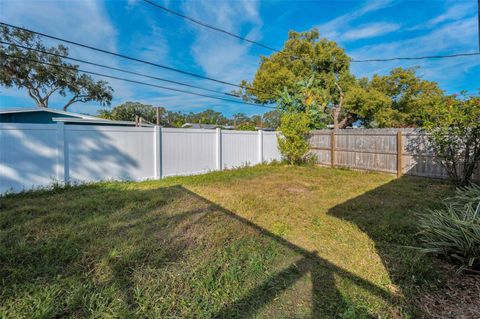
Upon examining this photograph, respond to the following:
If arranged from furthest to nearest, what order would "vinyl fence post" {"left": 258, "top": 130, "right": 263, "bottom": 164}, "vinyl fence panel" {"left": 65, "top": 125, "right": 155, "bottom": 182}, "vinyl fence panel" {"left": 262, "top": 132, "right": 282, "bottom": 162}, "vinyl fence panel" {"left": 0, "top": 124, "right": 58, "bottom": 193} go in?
"vinyl fence panel" {"left": 262, "top": 132, "right": 282, "bottom": 162}
"vinyl fence post" {"left": 258, "top": 130, "right": 263, "bottom": 164}
"vinyl fence panel" {"left": 65, "top": 125, "right": 155, "bottom": 182}
"vinyl fence panel" {"left": 0, "top": 124, "right": 58, "bottom": 193}

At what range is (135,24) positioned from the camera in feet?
25.8

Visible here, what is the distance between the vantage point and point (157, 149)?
6.38 meters

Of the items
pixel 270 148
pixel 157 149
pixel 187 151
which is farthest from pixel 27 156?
pixel 270 148

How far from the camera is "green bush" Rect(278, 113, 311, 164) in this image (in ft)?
29.9

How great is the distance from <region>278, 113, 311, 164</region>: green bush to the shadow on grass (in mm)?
5176

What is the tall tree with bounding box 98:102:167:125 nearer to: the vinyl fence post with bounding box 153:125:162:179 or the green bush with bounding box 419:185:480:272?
the vinyl fence post with bounding box 153:125:162:179

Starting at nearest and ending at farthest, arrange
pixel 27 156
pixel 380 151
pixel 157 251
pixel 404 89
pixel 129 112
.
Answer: pixel 157 251, pixel 27 156, pixel 380 151, pixel 404 89, pixel 129 112

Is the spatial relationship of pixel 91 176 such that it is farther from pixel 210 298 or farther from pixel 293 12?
pixel 293 12

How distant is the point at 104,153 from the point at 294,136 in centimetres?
656

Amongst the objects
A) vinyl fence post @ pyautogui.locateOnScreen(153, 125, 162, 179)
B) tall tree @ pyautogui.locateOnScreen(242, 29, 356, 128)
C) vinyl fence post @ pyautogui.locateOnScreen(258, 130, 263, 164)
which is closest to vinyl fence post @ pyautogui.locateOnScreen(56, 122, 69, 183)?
vinyl fence post @ pyautogui.locateOnScreen(153, 125, 162, 179)

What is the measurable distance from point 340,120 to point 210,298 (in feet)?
67.8

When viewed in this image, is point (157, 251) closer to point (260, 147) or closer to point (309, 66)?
point (260, 147)

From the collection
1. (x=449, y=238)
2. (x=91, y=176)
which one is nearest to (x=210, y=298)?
(x=449, y=238)

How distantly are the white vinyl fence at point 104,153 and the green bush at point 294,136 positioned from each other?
1.89 meters
